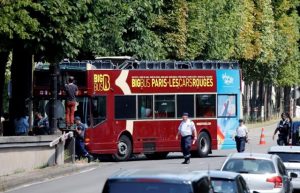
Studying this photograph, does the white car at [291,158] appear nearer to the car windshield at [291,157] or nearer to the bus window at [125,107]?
the car windshield at [291,157]

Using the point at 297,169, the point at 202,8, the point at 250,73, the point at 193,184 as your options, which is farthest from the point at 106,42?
the point at 250,73

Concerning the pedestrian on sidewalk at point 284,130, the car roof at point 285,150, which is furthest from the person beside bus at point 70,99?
the pedestrian on sidewalk at point 284,130

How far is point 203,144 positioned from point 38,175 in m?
11.8

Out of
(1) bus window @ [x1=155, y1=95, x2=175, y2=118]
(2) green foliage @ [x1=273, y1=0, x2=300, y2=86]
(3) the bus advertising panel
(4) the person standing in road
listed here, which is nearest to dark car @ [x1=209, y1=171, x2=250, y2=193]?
(4) the person standing in road

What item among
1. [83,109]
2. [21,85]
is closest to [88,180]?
[83,109]

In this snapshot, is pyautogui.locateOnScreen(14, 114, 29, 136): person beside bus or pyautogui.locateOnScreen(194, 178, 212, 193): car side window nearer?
pyautogui.locateOnScreen(194, 178, 212, 193): car side window

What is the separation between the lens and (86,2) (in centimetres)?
3081

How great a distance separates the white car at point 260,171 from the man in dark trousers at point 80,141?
12039 mm

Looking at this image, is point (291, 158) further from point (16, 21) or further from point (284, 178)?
point (16, 21)

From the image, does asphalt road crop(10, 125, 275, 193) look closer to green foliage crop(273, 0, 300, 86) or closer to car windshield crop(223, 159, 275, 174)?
car windshield crop(223, 159, 275, 174)

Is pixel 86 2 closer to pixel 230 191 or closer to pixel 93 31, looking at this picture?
pixel 93 31

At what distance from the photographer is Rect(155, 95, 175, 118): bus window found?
34031 mm

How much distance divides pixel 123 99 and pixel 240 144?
4.85 m

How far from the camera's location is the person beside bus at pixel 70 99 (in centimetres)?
3002
